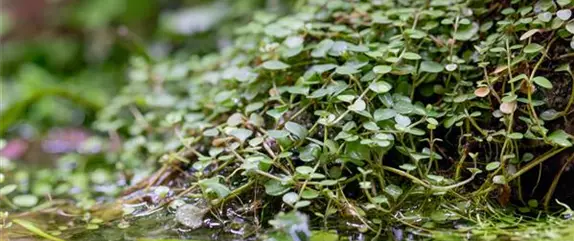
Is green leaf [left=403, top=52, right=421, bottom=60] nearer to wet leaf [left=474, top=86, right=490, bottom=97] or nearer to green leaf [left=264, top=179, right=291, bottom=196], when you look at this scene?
wet leaf [left=474, top=86, right=490, bottom=97]

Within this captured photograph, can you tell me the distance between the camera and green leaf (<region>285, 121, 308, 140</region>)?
2.81 ft

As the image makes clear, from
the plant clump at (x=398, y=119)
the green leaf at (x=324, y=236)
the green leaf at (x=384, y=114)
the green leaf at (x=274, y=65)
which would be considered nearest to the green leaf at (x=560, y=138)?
the plant clump at (x=398, y=119)

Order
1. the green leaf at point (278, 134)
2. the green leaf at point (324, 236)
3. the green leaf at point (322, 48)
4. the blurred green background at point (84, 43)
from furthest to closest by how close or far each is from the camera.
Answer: the blurred green background at point (84, 43), the green leaf at point (322, 48), the green leaf at point (278, 134), the green leaf at point (324, 236)

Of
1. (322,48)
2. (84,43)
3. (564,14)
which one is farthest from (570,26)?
(84,43)

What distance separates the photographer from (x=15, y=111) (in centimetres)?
136

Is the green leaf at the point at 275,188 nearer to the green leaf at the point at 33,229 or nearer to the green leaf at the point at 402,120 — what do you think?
the green leaf at the point at 402,120

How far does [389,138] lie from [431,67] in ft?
0.60

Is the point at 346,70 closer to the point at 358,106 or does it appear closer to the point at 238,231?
the point at 358,106

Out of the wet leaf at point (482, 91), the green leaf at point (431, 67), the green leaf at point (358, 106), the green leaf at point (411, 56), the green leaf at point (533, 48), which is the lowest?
the wet leaf at point (482, 91)

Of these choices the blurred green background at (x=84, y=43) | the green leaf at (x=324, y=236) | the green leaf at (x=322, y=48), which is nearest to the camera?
the green leaf at (x=324, y=236)

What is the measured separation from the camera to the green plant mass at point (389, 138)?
2.64 feet

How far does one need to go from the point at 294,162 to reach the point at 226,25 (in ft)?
3.00

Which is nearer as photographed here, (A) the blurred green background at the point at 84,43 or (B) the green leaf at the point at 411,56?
(B) the green leaf at the point at 411,56

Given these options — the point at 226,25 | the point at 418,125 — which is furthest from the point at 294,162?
the point at 226,25
